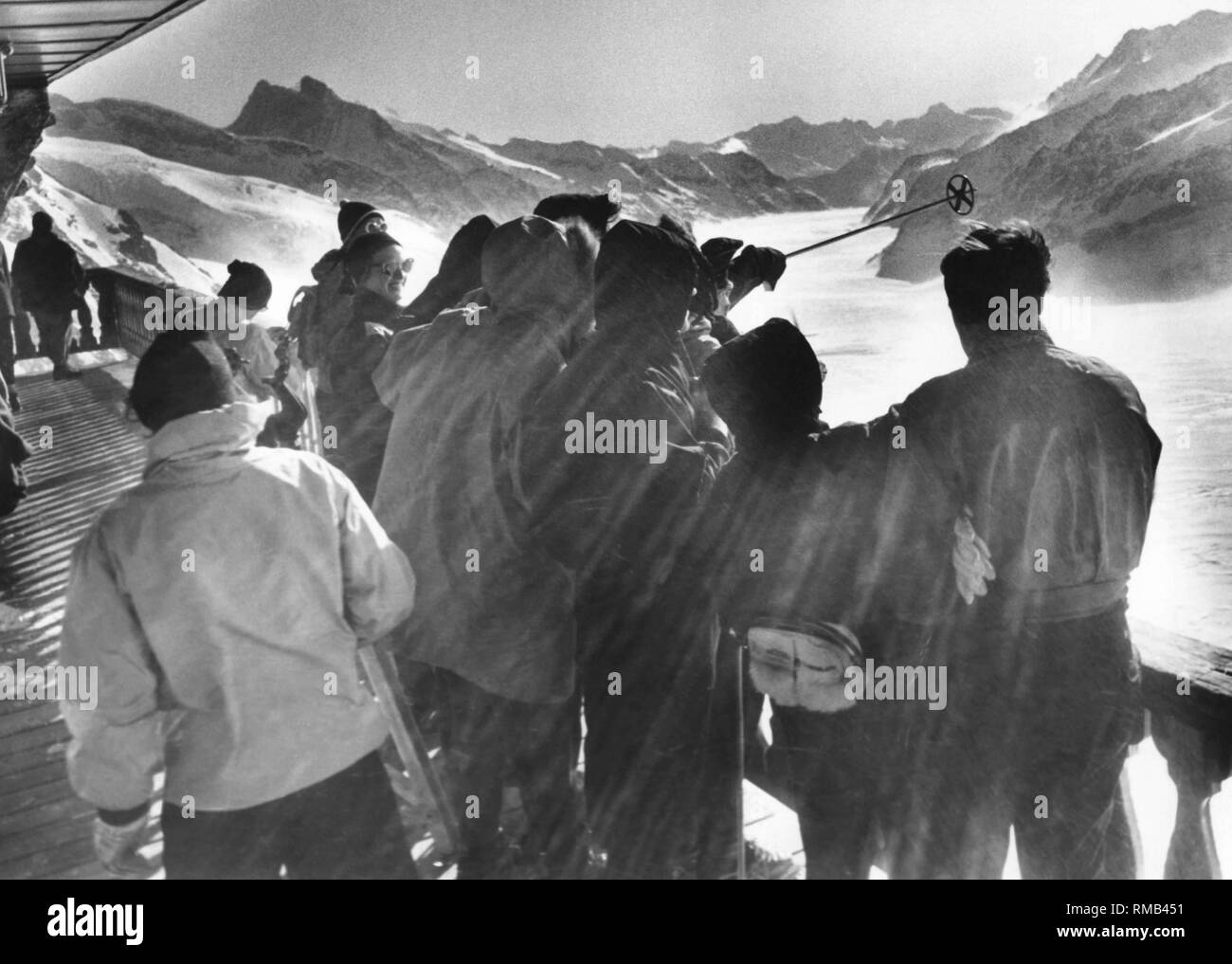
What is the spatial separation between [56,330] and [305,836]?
5832 mm

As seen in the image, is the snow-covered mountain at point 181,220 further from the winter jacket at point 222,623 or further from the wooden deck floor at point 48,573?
the winter jacket at point 222,623

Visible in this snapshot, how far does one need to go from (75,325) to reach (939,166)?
18.8 ft

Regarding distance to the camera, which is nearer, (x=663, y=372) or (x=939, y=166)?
(x=663, y=372)

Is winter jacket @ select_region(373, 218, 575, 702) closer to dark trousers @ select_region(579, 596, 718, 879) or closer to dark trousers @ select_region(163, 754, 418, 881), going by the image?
dark trousers @ select_region(579, 596, 718, 879)

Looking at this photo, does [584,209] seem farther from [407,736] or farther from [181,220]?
[181,220]

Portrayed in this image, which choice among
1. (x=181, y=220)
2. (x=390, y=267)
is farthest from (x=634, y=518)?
(x=181, y=220)

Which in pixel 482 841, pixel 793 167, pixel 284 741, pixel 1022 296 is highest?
pixel 793 167

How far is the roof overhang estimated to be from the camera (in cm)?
302

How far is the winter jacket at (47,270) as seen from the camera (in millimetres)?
5914

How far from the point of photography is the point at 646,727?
5.74ft

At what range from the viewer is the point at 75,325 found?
6816mm
